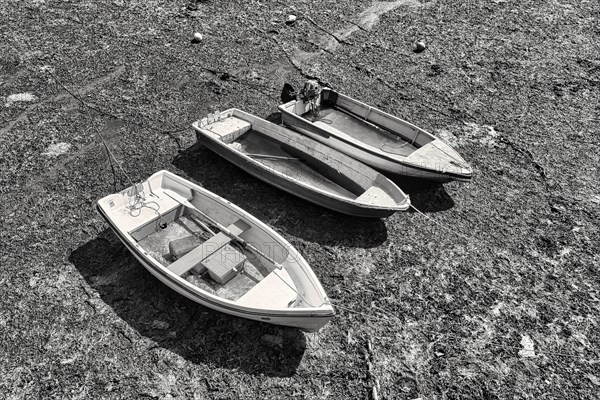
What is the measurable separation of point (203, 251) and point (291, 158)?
354 centimetres

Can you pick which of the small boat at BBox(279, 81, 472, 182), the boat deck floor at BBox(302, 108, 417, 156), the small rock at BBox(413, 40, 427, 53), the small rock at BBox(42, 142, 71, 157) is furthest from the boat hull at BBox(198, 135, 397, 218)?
the small rock at BBox(413, 40, 427, 53)

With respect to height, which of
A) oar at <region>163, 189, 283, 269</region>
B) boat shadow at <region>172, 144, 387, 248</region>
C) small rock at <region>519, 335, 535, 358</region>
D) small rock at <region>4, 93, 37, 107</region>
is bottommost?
small rock at <region>4, 93, 37, 107</region>

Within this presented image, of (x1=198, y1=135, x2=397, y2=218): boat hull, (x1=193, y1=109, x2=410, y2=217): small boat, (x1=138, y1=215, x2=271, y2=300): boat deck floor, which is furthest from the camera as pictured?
(x1=193, y1=109, x2=410, y2=217): small boat

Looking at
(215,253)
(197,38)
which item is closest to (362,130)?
Result: (215,253)

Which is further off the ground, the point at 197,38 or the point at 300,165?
the point at 197,38

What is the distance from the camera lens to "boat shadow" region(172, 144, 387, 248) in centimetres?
892

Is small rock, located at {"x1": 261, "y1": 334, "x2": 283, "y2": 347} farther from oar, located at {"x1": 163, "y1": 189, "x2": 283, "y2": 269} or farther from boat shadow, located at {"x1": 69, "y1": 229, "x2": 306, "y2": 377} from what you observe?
oar, located at {"x1": 163, "y1": 189, "x2": 283, "y2": 269}

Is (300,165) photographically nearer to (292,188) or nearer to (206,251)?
(292,188)

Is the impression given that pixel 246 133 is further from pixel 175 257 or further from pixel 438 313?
pixel 438 313

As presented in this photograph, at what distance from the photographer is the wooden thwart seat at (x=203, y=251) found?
24.2ft

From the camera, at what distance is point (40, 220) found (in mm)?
9016

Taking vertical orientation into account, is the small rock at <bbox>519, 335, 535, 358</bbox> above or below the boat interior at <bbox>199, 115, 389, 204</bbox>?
below

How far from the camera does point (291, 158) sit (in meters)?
10.3

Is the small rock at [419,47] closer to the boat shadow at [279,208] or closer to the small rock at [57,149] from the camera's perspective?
the boat shadow at [279,208]
